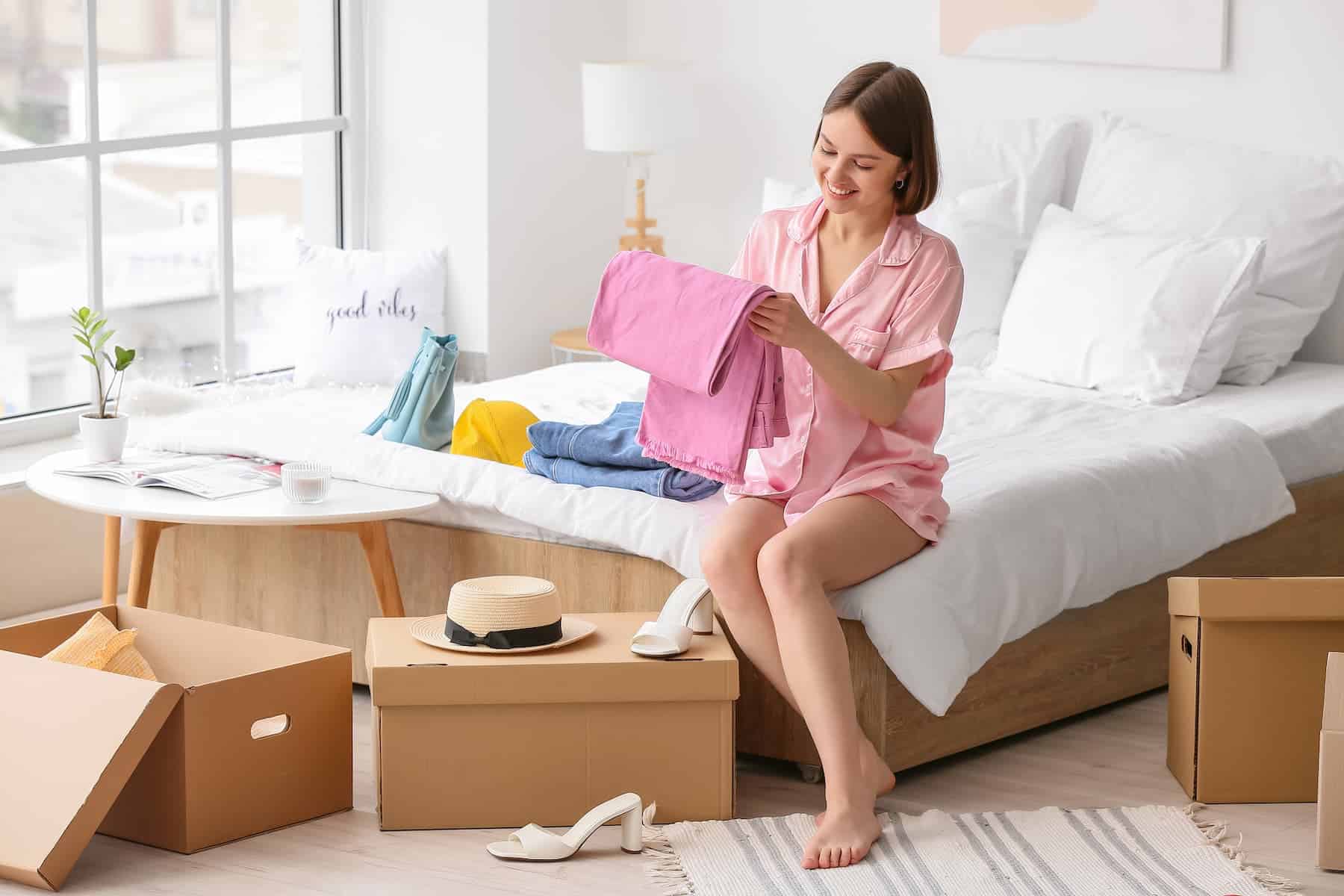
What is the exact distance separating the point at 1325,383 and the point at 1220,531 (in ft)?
2.64

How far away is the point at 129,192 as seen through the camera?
409 cm

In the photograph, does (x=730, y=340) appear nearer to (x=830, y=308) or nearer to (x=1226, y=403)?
(x=830, y=308)

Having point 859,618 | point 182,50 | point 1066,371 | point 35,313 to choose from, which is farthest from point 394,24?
point 859,618

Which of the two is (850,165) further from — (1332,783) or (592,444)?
(1332,783)

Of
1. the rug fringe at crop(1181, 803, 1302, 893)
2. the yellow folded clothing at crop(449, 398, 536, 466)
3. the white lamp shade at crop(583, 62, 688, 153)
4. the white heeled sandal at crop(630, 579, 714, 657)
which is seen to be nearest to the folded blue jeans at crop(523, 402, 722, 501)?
the yellow folded clothing at crop(449, 398, 536, 466)

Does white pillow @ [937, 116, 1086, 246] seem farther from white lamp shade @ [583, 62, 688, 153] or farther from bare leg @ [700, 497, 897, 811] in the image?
bare leg @ [700, 497, 897, 811]

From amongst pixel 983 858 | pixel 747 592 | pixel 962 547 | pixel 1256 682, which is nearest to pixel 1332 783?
pixel 1256 682

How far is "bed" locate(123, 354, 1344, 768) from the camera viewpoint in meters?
2.61

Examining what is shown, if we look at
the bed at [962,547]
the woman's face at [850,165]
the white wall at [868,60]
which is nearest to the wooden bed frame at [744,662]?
the bed at [962,547]

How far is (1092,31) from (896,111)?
1.77 metres

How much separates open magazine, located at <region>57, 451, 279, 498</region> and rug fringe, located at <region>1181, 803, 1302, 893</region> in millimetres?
1552

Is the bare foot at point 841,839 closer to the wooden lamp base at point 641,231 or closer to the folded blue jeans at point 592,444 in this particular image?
the folded blue jeans at point 592,444

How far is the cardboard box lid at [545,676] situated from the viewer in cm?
246

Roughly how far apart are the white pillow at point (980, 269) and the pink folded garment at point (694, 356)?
1454 millimetres
